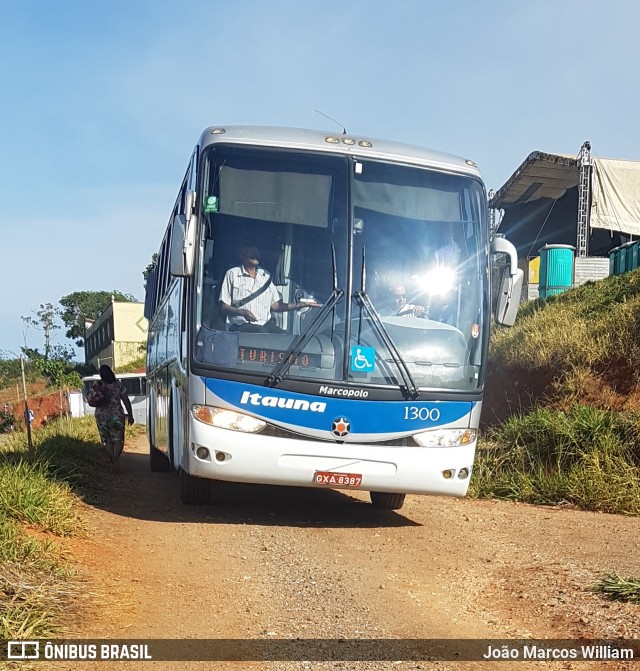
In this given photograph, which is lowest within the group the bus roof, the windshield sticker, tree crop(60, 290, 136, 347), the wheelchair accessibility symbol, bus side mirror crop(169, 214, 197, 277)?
tree crop(60, 290, 136, 347)

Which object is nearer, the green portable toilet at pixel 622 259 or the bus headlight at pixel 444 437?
the bus headlight at pixel 444 437

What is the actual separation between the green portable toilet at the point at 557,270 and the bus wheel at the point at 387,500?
15994 mm

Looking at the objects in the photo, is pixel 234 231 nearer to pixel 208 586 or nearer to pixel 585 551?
pixel 208 586

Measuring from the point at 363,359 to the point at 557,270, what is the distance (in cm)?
1774

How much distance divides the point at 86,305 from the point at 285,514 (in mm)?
87601

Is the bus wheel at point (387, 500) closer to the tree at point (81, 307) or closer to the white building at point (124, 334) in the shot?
the white building at point (124, 334)

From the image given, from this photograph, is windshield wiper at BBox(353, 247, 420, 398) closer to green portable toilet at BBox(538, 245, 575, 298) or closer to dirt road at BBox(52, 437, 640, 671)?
dirt road at BBox(52, 437, 640, 671)

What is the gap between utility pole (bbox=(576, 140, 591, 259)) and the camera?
2742 centimetres

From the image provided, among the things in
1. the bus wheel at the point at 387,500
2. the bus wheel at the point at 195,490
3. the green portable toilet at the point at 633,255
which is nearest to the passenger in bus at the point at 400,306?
the bus wheel at the point at 387,500

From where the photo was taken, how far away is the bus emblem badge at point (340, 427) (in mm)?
7309

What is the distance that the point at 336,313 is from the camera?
7430 millimetres

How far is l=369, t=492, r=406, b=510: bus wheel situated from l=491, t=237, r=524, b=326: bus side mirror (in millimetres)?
2218

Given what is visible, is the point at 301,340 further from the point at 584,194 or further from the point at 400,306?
the point at 584,194

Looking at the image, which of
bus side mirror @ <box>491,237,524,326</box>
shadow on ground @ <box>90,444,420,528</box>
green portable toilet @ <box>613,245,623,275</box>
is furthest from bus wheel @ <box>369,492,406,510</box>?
green portable toilet @ <box>613,245,623,275</box>
